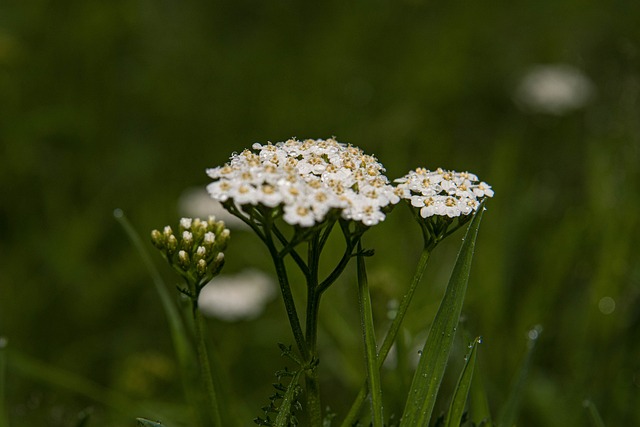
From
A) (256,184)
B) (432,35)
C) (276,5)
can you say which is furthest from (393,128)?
(256,184)

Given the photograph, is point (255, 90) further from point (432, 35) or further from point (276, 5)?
point (432, 35)

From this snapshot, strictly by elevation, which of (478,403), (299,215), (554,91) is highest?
(554,91)

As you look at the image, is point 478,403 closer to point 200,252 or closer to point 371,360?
point 371,360

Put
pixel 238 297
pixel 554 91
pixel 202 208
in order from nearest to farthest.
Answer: pixel 238 297 < pixel 202 208 < pixel 554 91

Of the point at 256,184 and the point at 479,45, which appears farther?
the point at 479,45

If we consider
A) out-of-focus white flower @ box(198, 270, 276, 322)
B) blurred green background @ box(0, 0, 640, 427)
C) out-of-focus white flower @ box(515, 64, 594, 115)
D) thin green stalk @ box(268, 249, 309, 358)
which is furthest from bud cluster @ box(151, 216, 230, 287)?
out-of-focus white flower @ box(515, 64, 594, 115)

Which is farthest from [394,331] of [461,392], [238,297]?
[238,297]

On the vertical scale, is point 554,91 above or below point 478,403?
above

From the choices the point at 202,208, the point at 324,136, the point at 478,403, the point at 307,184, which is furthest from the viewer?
the point at 324,136
